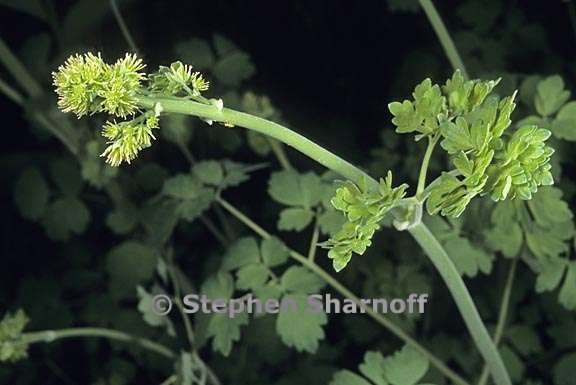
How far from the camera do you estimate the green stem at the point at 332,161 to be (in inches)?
28.6

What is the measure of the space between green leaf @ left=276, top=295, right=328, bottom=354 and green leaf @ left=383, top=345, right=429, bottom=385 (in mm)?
119

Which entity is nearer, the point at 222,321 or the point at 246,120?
the point at 246,120

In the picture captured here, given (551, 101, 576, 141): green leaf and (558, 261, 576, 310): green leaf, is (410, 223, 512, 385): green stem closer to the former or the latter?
(558, 261, 576, 310): green leaf

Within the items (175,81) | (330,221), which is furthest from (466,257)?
(175,81)

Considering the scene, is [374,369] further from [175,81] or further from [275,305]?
[175,81]

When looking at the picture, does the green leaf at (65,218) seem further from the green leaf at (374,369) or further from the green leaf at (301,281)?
the green leaf at (374,369)

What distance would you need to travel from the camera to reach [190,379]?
45.9 inches

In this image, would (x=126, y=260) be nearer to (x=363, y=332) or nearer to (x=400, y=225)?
(x=363, y=332)

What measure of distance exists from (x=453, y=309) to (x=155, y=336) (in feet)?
1.64

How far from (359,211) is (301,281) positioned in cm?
38

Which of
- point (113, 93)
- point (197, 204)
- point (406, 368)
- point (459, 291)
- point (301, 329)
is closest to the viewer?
point (113, 93)

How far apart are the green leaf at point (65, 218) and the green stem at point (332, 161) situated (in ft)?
2.36

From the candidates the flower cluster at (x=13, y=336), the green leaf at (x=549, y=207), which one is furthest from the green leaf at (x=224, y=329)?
the green leaf at (x=549, y=207)

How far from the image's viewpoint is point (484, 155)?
29.3 inches
